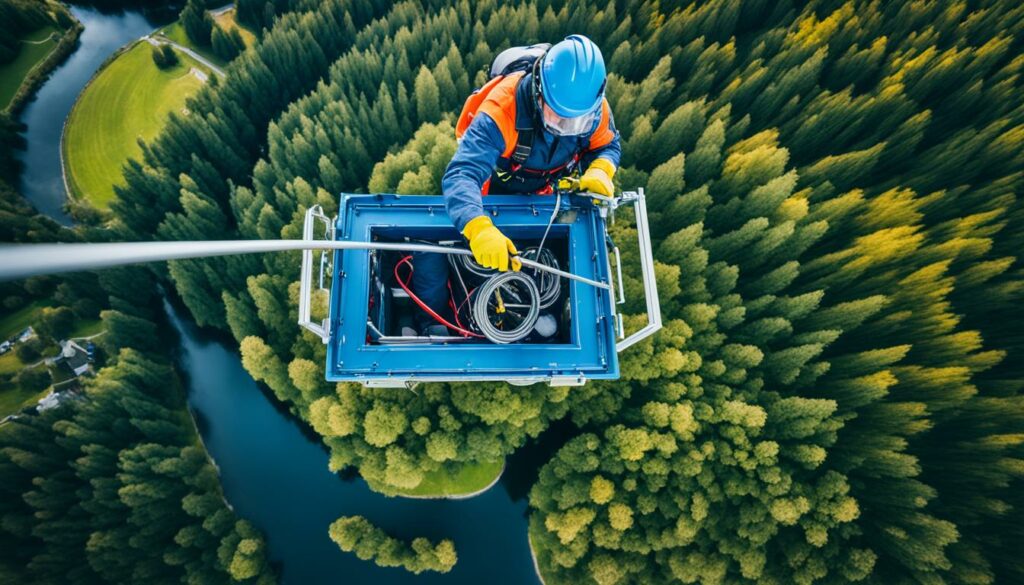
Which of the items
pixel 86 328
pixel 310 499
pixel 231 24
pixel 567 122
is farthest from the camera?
pixel 231 24

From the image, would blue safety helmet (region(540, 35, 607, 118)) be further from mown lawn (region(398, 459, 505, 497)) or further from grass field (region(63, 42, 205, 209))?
grass field (region(63, 42, 205, 209))

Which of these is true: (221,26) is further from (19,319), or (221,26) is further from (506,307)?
(506,307)

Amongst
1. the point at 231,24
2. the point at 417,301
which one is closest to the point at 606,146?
the point at 417,301

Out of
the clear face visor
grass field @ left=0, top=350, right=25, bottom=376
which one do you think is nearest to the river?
grass field @ left=0, top=350, right=25, bottom=376

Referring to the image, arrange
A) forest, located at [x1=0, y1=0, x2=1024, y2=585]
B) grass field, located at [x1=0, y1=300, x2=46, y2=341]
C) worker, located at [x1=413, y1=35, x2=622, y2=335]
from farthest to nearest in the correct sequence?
grass field, located at [x1=0, y1=300, x2=46, y2=341]
forest, located at [x1=0, y1=0, x2=1024, y2=585]
worker, located at [x1=413, y1=35, x2=622, y2=335]

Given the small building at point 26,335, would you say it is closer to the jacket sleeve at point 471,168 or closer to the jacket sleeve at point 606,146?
the jacket sleeve at point 471,168

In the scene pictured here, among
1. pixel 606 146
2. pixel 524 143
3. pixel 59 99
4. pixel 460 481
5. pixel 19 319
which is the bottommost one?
pixel 460 481
